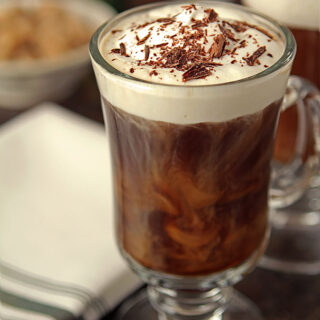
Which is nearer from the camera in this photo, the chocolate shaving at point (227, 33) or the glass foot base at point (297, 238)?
the chocolate shaving at point (227, 33)

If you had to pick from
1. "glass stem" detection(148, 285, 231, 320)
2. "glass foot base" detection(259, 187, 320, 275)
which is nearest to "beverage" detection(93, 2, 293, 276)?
"glass stem" detection(148, 285, 231, 320)

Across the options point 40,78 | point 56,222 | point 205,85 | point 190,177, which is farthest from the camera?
point 40,78

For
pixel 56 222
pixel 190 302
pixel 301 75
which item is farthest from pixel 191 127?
pixel 56 222

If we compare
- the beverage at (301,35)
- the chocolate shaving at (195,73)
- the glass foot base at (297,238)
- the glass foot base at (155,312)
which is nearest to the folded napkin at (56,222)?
the glass foot base at (155,312)

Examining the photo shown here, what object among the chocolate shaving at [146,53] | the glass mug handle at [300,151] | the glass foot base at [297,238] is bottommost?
the glass foot base at [297,238]

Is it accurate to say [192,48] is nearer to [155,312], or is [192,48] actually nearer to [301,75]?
[301,75]

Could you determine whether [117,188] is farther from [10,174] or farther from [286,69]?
[10,174]

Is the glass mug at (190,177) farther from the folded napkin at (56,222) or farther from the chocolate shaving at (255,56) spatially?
the folded napkin at (56,222)
